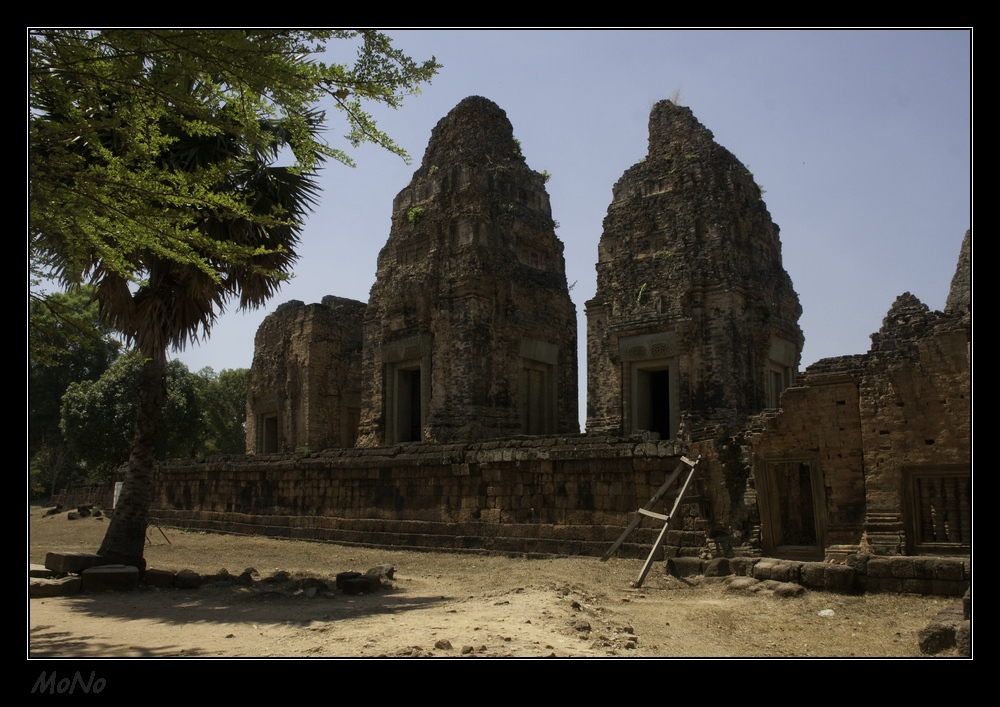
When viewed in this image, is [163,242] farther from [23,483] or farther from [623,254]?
[623,254]

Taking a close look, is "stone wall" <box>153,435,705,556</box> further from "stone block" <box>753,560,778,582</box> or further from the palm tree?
the palm tree

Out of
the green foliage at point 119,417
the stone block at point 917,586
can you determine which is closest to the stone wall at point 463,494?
the stone block at point 917,586

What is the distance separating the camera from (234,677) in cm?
492

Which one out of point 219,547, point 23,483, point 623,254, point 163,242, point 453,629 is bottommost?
point 219,547

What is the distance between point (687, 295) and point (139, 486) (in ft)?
35.2

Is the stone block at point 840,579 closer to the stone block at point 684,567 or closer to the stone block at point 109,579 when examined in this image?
the stone block at point 684,567

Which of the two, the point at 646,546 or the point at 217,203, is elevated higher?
the point at 217,203

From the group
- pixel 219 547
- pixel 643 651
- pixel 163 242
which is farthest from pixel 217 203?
pixel 219 547

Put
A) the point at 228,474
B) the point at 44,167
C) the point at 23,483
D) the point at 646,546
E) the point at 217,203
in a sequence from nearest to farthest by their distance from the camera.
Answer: the point at 23,483, the point at 44,167, the point at 217,203, the point at 646,546, the point at 228,474

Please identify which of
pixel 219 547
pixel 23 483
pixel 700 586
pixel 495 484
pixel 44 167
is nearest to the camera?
pixel 23 483

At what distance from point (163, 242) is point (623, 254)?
12.8m

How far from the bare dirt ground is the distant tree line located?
54.6 feet

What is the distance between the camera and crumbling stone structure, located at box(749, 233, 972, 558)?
982cm

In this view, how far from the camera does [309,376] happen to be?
24266 millimetres
